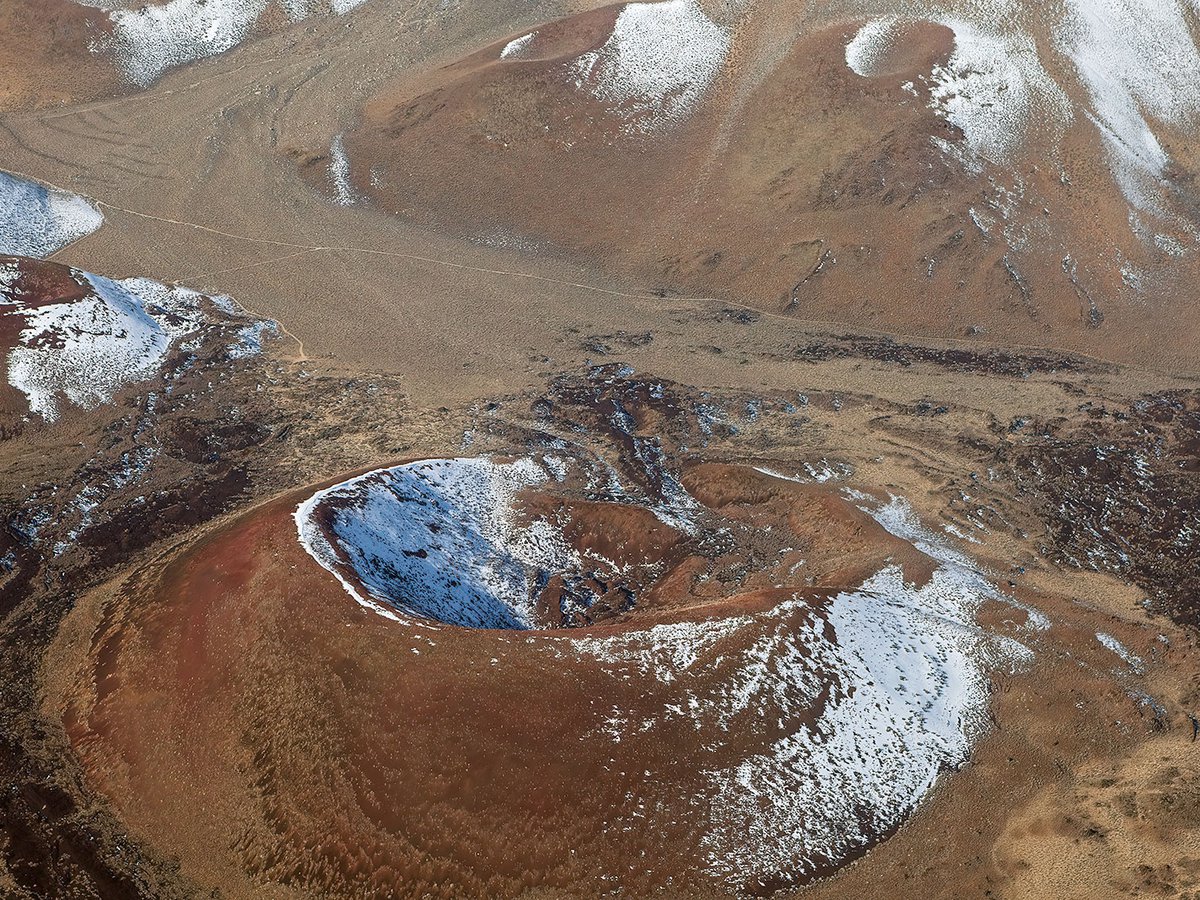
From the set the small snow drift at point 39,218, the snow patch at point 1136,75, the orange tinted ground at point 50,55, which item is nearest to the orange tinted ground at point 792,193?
the snow patch at point 1136,75

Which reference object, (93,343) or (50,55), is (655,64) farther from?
(50,55)

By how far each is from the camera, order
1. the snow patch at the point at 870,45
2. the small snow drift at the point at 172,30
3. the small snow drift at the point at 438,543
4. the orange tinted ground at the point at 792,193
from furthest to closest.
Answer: the small snow drift at the point at 172,30 → the snow patch at the point at 870,45 → the orange tinted ground at the point at 792,193 → the small snow drift at the point at 438,543

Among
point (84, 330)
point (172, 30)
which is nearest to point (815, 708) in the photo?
point (84, 330)

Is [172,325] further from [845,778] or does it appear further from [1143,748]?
[1143,748]

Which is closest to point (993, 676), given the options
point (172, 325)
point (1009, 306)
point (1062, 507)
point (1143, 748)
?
point (1143, 748)

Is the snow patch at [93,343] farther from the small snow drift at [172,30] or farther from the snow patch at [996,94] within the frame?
the snow patch at [996,94]

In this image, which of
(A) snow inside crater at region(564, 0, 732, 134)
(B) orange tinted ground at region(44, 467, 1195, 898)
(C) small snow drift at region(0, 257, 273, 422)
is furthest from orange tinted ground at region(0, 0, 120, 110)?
(B) orange tinted ground at region(44, 467, 1195, 898)

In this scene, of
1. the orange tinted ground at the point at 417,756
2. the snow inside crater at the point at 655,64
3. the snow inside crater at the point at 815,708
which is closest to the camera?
the orange tinted ground at the point at 417,756

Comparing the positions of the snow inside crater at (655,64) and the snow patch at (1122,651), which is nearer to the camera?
the snow patch at (1122,651)
